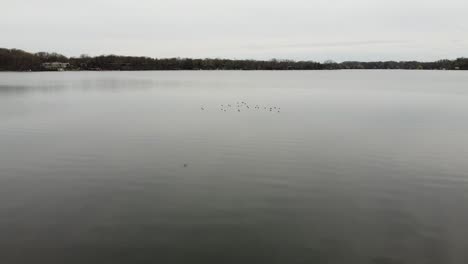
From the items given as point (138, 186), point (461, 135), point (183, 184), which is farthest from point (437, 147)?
point (138, 186)

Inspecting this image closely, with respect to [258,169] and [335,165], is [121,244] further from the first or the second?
[335,165]

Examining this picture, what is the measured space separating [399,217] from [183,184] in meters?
7.04

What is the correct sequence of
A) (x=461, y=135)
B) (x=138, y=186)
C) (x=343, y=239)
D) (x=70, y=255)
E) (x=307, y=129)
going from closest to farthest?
1. (x=70, y=255)
2. (x=343, y=239)
3. (x=138, y=186)
4. (x=461, y=135)
5. (x=307, y=129)

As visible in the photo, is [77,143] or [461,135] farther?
[461,135]

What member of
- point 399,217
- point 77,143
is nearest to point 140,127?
point 77,143

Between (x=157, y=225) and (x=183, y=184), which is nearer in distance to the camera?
(x=157, y=225)

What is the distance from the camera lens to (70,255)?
8695mm

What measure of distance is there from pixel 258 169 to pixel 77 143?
427 inches

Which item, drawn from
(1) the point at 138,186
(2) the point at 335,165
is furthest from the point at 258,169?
(1) the point at 138,186

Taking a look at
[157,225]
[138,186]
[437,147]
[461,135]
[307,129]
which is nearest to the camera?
[157,225]

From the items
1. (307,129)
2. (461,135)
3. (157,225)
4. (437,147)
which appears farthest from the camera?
(307,129)

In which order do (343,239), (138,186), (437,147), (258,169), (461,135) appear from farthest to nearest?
1. (461,135)
2. (437,147)
3. (258,169)
4. (138,186)
5. (343,239)

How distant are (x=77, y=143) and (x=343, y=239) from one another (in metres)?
16.2

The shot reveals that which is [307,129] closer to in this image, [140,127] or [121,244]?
[140,127]
